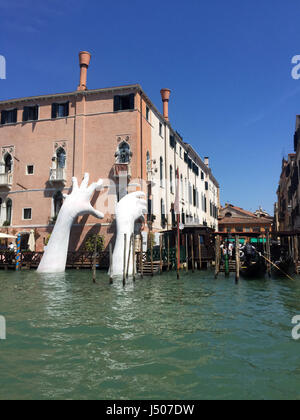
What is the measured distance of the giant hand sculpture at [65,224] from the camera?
1933 cm

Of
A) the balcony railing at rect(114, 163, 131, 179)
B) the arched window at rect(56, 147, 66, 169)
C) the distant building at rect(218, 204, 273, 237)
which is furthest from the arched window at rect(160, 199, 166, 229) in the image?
Result: the distant building at rect(218, 204, 273, 237)

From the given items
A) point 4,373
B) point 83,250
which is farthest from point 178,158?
point 4,373

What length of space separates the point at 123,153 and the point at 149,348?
17.5 m

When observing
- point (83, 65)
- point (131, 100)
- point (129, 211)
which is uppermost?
point (83, 65)

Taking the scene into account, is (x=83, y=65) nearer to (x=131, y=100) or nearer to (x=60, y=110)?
(x=60, y=110)

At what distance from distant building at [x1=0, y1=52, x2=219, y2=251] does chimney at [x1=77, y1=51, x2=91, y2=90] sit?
0.04m

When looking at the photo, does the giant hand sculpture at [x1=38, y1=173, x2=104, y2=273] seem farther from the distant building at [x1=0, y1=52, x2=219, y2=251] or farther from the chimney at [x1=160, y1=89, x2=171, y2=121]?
the chimney at [x1=160, y1=89, x2=171, y2=121]

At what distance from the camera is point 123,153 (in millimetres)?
22250

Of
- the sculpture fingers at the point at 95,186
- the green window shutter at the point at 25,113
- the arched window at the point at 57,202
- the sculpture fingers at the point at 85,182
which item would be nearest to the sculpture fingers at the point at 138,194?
the sculpture fingers at the point at 95,186

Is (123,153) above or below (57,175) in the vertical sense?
above

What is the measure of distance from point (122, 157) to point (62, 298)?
13106 millimetres

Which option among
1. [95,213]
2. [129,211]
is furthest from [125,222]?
[95,213]

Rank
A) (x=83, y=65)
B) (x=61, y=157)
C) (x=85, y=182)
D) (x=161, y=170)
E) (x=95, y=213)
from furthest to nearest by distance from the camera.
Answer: (x=161, y=170), (x=83, y=65), (x=61, y=157), (x=85, y=182), (x=95, y=213)

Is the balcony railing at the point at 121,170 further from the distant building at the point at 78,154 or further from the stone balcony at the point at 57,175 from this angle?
the stone balcony at the point at 57,175
